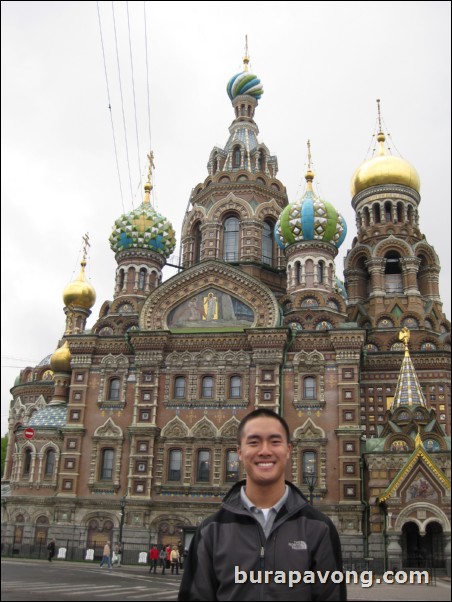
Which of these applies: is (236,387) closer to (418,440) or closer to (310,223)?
(418,440)

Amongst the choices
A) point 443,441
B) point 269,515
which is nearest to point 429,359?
point 443,441

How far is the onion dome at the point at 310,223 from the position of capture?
33.1 m

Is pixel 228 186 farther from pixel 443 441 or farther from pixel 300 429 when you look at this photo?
pixel 443 441

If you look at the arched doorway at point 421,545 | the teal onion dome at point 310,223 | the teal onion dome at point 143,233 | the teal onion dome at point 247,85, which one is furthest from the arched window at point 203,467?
the teal onion dome at point 247,85

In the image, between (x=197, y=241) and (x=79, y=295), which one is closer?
(x=197, y=241)

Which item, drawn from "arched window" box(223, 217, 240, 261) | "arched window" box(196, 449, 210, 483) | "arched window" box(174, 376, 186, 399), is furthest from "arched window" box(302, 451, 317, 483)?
"arched window" box(223, 217, 240, 261)

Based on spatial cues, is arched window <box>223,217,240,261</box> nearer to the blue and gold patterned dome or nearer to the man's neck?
A: the blue and gold patterned dome

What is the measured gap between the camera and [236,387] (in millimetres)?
29422

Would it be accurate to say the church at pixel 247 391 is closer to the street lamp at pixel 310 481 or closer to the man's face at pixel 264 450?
the street lamp at pixel 310 481

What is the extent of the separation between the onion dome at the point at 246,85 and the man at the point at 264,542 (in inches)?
1669

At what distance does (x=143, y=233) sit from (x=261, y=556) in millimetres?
32770

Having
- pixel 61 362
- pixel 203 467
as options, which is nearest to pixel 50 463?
pixel 61 362

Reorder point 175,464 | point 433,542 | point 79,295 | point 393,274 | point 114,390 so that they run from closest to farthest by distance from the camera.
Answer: point 433,542 → point 175,464 → point 114,390 → point 393,274 → point 79,295

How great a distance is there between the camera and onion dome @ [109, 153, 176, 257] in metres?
35.1
